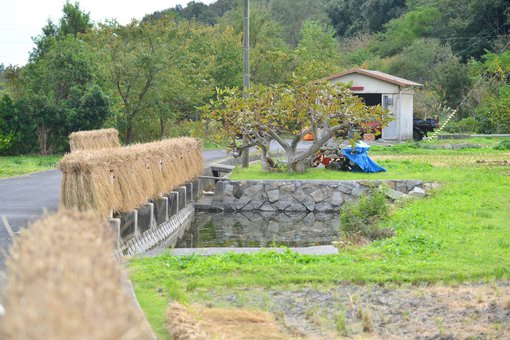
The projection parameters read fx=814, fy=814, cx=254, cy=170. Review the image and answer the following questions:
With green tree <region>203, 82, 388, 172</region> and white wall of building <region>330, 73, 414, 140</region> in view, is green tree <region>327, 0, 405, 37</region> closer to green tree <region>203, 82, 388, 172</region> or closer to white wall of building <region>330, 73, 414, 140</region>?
white wall of building <region>330, 73, 414, 140</region>

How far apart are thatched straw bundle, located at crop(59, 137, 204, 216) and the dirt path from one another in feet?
10.9

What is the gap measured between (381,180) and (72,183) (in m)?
10.5

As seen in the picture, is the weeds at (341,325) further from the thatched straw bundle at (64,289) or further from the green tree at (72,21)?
the green tree at (72,21)

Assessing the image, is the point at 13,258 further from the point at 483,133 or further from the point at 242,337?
the point at 483,133

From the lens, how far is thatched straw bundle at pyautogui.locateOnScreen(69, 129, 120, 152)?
1981cm

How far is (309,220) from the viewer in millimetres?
19359

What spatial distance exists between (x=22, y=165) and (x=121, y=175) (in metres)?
13.1

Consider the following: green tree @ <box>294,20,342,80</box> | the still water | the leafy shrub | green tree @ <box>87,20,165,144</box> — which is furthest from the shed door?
the leafy shrub

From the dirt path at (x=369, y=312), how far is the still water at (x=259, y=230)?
17.2 ft

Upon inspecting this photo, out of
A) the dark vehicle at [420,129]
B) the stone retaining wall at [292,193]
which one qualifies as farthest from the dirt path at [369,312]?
the dark vehicle at [420,129]

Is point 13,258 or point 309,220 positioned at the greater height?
point 13,258

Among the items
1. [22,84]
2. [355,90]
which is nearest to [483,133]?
[355,90]

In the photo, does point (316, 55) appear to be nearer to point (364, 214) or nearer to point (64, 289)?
point (364, 214)

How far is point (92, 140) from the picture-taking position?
68.7ft
